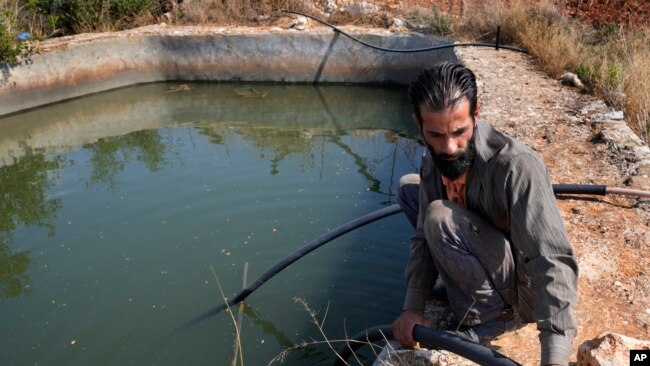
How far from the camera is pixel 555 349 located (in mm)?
2031

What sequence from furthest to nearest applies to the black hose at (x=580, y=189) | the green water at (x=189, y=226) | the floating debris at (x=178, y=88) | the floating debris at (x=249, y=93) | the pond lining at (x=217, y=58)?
the floating debris at (x=178, y=88) → the floating debris at (x=249, y=93) → the pond lining at (x=217, y=58) → the green water at (x=189, y=226) → the black hose at (x=580, y=189)

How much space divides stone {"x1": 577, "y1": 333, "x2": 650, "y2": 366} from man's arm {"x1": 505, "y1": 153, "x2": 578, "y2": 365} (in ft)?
1.06

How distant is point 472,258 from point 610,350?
0.60m

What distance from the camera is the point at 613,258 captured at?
365cm

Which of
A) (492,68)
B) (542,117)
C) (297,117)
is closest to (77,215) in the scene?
(297,117)

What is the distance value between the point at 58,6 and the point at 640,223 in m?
10.4

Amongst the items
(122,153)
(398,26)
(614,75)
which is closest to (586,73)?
(614,75)

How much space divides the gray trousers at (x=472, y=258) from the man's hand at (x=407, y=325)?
8.1 inches

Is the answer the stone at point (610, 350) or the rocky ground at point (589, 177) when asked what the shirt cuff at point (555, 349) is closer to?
the stone at point (610, 350)

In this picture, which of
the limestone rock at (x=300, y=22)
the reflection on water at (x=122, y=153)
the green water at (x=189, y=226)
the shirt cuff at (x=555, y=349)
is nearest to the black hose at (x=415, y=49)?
the limestone rock at (x=300, y=22)

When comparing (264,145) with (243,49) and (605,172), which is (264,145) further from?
(605,172)

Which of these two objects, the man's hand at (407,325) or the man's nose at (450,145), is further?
the man's hand at (407,325)

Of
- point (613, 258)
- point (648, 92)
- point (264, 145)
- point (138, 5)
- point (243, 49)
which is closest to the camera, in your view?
point (613, 258)

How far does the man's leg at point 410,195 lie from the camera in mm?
3074
